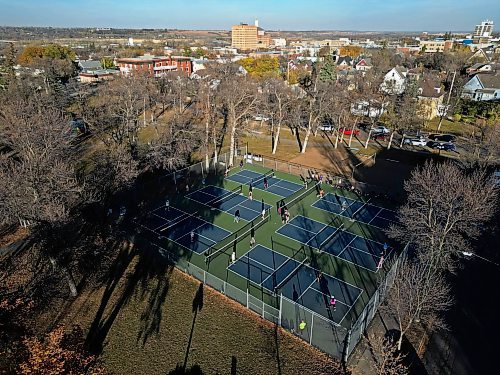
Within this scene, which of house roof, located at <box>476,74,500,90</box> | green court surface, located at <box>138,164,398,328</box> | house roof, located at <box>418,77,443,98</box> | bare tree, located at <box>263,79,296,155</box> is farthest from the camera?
house roof, located at <box>476,74,500,90</box>

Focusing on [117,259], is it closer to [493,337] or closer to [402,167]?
[493,337]

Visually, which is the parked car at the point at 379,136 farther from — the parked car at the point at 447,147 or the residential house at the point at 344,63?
the residential house at the point at 344,63

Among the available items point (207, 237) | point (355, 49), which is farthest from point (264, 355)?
point (355, 49)

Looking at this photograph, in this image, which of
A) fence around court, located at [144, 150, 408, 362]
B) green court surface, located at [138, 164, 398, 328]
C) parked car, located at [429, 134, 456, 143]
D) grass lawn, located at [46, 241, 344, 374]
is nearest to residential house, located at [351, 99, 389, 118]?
parked car, located at [429, 134, 456, 143]

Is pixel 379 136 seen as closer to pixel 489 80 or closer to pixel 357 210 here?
pixel 357 210

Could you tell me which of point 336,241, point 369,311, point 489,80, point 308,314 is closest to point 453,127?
point 489,80

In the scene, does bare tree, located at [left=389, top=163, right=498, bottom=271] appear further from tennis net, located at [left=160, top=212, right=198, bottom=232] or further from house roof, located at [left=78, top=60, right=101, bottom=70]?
house roof, located at [left=78, top=60, right=101, bottom=70]
